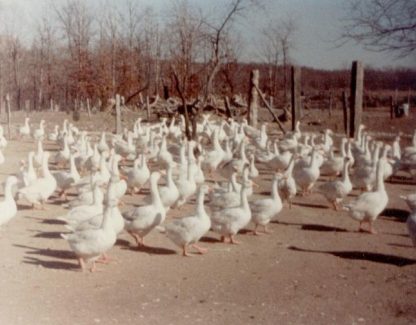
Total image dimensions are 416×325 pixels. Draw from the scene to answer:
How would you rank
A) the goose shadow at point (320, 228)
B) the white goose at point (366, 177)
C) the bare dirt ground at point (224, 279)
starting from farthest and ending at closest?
the white goose at point (366, 177) < the goose shadow at point (320, 228) < the bare dirt ground at point (224, 279)

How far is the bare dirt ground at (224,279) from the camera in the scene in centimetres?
597

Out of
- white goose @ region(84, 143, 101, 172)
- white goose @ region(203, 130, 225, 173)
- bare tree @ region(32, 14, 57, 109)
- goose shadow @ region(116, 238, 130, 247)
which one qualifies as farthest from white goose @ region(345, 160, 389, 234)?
bare tree @ region(32, 14, 57, 109)

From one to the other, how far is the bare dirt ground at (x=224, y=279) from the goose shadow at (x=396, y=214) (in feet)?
1.03

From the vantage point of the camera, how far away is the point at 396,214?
11.1 meters

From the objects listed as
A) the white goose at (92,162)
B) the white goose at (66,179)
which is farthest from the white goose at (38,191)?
the white goose at (92,162)

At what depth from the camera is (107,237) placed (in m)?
7.48

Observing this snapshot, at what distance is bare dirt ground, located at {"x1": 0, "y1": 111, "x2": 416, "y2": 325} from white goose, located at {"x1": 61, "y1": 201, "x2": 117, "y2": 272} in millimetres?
238

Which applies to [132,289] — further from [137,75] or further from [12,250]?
[137,75]

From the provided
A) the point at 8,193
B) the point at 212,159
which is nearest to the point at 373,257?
the point at 8,193

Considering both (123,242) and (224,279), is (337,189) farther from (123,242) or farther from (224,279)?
(224,279)

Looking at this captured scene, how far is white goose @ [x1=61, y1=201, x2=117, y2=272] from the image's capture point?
7.37 m

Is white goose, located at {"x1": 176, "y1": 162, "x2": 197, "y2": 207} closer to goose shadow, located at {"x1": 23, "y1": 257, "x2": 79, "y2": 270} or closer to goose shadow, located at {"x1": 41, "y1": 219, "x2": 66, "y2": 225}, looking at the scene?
goose shadow, located at {"x1": 41, "y1": 219, "x2": 66, "y2": 225}

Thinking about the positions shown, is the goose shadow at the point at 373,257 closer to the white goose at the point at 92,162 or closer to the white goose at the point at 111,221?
the white goose at the point at 111,221

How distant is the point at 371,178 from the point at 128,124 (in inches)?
749
